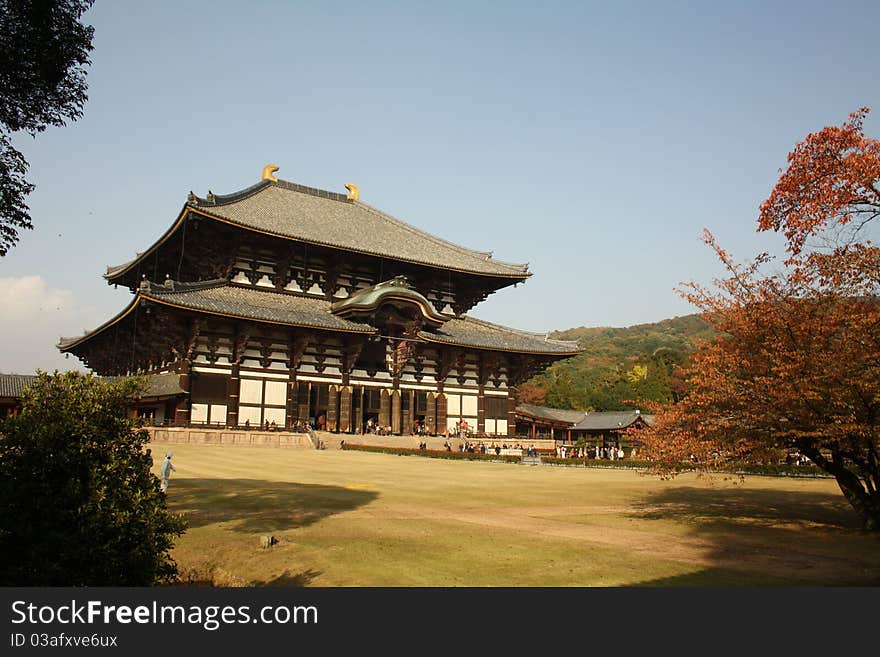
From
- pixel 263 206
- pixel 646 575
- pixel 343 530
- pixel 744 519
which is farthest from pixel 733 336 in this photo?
pixel 263 206

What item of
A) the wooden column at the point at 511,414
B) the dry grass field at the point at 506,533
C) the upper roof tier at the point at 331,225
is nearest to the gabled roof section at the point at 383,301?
the upper roof tier at the point at 331,225

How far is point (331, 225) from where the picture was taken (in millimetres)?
47312

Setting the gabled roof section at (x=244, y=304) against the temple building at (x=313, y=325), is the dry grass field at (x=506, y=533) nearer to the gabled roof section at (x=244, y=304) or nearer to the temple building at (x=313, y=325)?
the gabled roof section at (x=244, y=304)

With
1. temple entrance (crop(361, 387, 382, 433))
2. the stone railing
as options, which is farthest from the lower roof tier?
the stone railing

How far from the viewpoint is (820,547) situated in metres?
10.6

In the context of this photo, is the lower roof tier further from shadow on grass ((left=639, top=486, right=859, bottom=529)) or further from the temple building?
shadow on grass ((left=639, top=486, right=859, bottom=529))

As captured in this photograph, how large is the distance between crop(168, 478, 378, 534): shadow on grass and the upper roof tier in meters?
23.8

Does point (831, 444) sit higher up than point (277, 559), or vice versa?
point (831, 444)

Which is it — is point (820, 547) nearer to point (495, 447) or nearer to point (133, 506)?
point (133, 506)

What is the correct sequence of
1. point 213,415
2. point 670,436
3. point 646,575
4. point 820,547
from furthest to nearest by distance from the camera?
point 213,415
point 670,436
point 820,547
point 646,575

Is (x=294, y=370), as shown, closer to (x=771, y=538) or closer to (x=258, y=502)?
(x=258, y=502)

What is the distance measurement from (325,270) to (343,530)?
34.8 metres

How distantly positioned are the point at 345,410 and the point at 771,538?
106ft

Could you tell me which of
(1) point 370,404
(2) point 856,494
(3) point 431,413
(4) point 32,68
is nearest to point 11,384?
(1) point 370,404
